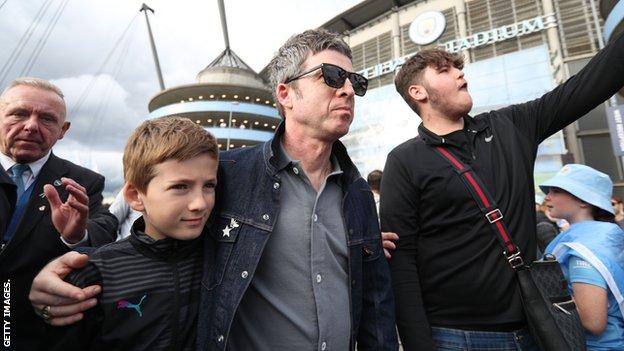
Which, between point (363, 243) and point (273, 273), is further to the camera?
point (363, 243)

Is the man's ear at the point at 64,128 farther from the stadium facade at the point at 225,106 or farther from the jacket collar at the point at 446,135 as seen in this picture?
the stadium facade at the point at 225,106

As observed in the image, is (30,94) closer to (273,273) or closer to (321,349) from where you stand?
(273,273)

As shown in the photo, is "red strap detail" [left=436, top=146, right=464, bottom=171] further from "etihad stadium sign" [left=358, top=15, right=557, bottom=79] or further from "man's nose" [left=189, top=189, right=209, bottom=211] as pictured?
"etihad stadium sign" [left=358, top=15, right=557, bottom=79]

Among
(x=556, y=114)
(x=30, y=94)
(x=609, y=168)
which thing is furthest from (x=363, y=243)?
(x=609, y=168)

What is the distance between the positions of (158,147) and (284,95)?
2.67 feet

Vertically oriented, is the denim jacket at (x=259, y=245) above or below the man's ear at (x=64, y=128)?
below

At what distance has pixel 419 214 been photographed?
76.5 inches

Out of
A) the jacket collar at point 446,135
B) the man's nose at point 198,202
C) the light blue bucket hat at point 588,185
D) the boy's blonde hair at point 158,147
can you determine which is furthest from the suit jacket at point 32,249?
the light blue bucket hat at point 588,185

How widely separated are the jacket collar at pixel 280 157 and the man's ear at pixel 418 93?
71cm

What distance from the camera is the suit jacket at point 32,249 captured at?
5.36 ft

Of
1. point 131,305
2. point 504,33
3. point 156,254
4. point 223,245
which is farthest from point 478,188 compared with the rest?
point 504,33

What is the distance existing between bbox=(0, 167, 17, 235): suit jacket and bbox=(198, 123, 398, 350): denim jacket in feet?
3.25

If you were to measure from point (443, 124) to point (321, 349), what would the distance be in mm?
1566

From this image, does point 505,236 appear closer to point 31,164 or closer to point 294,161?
point 294,161
